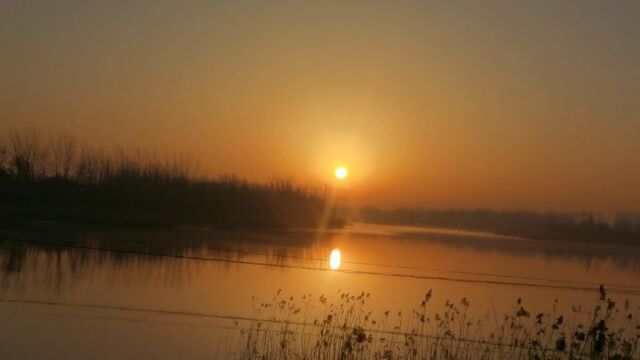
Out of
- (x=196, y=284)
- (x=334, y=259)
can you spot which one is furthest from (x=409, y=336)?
(x=334, y=259)

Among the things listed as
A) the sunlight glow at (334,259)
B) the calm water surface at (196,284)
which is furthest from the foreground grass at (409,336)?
the sunlight glow at (334,259)

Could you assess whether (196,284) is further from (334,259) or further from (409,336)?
(334,259)

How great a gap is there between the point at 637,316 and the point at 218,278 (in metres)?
10.8

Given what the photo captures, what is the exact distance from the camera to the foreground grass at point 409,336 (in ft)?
28.8

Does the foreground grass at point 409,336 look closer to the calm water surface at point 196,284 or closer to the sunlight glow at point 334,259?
the calm water surface at point 196,284

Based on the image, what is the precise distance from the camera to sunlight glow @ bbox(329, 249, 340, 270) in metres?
24.0

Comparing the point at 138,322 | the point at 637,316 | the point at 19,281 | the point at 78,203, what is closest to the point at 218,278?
the point at 19,281

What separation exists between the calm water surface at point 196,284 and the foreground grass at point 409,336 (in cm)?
73

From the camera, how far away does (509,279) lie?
77.4ft

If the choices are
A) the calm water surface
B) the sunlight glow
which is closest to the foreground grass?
the calm water surface

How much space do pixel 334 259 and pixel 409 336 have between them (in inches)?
649

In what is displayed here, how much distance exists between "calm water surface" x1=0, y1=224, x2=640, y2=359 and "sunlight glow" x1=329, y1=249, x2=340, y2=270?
0.25ft

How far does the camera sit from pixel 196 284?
18.1m

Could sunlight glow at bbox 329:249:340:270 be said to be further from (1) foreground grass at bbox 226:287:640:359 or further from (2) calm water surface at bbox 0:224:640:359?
(1) foreground grass at bbox 226:287:640:359
